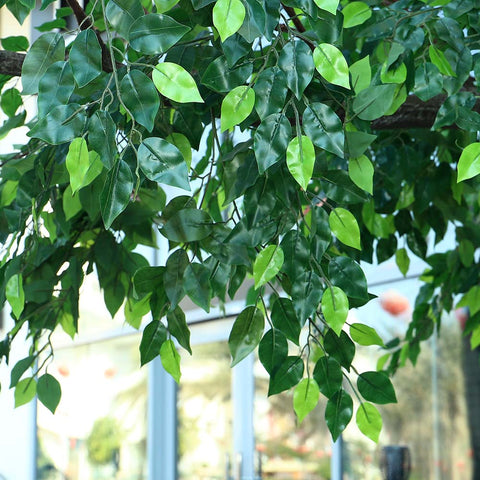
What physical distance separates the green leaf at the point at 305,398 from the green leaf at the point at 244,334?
0.21ft

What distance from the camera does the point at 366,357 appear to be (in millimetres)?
3637

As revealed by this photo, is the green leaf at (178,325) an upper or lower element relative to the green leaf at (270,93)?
lower

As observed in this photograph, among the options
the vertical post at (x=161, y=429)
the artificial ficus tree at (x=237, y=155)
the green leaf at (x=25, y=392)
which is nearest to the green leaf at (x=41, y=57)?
the artificial ficus tree at (x=237, y=155)

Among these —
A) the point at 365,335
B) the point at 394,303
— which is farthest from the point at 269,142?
the point at 394,303

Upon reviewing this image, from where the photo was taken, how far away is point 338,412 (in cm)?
90

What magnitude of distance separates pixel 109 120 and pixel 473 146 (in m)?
0.33

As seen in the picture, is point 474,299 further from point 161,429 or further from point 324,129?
point 161,429

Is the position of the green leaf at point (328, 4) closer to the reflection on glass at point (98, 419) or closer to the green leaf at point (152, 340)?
the green leaf at point (152, 340)

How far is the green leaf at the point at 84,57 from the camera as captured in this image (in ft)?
2.47

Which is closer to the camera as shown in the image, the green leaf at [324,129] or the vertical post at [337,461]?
the green leaf at [324,129]

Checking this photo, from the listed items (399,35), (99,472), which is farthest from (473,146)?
(99,472)

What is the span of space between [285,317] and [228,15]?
355 mm

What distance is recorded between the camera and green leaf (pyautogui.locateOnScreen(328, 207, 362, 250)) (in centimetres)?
86

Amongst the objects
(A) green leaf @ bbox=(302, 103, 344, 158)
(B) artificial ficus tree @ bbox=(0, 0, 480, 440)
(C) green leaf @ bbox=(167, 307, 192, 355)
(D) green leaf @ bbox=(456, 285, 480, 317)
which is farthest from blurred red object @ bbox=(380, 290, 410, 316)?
(A) green leaf @ bbox=(302, 103, 344, 158)
